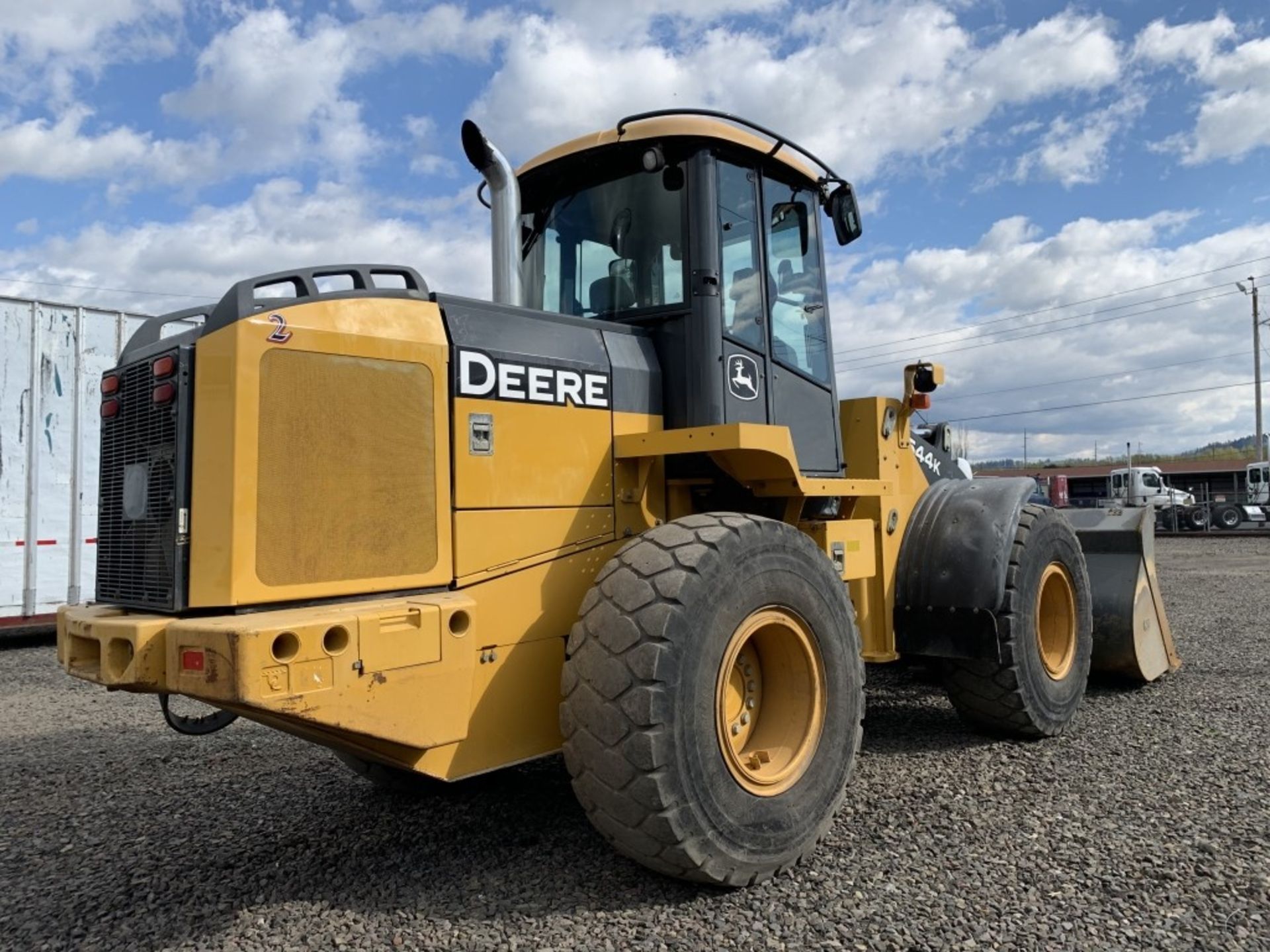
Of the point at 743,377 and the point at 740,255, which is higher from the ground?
the point at 740,255

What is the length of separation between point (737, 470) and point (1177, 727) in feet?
10.8

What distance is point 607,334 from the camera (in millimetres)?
3988

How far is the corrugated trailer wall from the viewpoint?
933 centimetres

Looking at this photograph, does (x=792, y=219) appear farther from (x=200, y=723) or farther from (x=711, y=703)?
(x=200, y=723)

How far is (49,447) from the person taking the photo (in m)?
9.57

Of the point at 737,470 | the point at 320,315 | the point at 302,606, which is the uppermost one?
the point at 320,315

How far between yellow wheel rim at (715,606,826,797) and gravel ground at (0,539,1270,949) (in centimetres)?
39

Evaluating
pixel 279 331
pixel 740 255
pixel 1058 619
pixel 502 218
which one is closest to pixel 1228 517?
pixel 1058 619

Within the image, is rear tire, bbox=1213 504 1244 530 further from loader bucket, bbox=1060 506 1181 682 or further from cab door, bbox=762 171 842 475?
cab door, bbox=762 171 842 475

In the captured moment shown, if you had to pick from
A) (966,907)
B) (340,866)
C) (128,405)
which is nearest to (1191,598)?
(966,907)

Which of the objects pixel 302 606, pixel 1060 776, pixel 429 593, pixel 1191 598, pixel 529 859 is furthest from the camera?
pixel 1191 598

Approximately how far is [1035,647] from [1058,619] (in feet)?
2.61

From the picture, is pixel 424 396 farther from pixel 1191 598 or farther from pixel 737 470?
pixel 1191 598

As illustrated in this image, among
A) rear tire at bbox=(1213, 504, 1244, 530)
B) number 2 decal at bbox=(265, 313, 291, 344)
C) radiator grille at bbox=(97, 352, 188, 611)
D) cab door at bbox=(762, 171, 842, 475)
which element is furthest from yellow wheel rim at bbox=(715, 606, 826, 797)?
rear tire at bbox=(1213, 504, 1244, 530)
